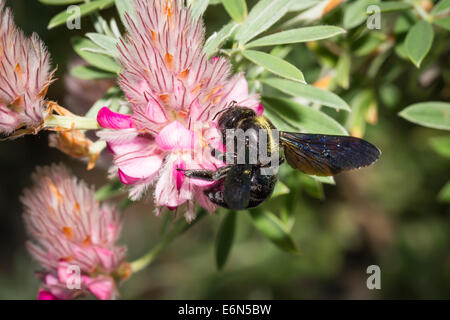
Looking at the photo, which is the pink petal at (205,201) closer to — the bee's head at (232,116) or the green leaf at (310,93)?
the bee's head at (232,116)

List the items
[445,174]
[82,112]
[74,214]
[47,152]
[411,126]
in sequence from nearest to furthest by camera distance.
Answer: [74,214] → [82,112] → [445,174] → [411,126] → [47,152]

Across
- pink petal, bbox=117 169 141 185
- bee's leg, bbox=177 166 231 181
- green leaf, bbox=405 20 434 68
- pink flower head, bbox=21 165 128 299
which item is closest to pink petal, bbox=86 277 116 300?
pink flower head, bbox=21 165 128 299

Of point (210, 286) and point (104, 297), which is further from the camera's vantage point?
point (210, 286)

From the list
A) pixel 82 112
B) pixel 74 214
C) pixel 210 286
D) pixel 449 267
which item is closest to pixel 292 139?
pixel 74 214

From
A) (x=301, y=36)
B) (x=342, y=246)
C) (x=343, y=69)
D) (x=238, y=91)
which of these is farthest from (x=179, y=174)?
(x=342, y=246)

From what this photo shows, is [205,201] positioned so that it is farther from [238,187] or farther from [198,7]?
[198,7]

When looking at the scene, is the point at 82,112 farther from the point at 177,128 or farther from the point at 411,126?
the point at 411,126
